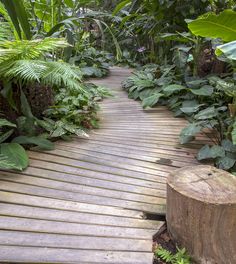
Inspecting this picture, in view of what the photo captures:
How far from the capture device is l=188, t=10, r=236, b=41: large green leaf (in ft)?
6.34

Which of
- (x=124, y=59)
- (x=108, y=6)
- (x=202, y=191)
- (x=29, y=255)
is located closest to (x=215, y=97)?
(x=202, y=191)

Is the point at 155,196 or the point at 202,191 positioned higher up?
the point at 202,191

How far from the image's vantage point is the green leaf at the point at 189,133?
2.67 meters

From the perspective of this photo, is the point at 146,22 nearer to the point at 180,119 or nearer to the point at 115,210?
the point at 180,119

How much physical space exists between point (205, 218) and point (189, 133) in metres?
1.28

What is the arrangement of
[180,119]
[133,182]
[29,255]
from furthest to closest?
[180,119] < [133,182] < [29,255]

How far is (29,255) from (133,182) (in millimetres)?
938

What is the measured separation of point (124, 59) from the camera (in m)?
8.62

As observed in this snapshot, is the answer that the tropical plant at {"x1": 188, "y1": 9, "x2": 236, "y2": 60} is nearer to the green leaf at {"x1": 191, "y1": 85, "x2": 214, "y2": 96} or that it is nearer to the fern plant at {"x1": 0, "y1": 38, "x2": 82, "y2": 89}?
the fern plant at {"x1": 0, "y1": 38, "x2": 82, "y2": 89}

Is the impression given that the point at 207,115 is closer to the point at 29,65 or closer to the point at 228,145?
the point at 228,145

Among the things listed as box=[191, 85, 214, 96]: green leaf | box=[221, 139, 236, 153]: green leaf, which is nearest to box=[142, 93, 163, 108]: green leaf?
box=[191, 85, 214, 96]: green leaf

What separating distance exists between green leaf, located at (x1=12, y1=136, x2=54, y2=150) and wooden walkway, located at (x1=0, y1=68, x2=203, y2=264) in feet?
0.21

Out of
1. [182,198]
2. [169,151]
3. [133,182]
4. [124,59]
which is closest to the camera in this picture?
[182,198]

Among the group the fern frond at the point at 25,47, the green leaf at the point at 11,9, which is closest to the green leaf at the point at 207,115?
the fern frond at the point at 25,47
